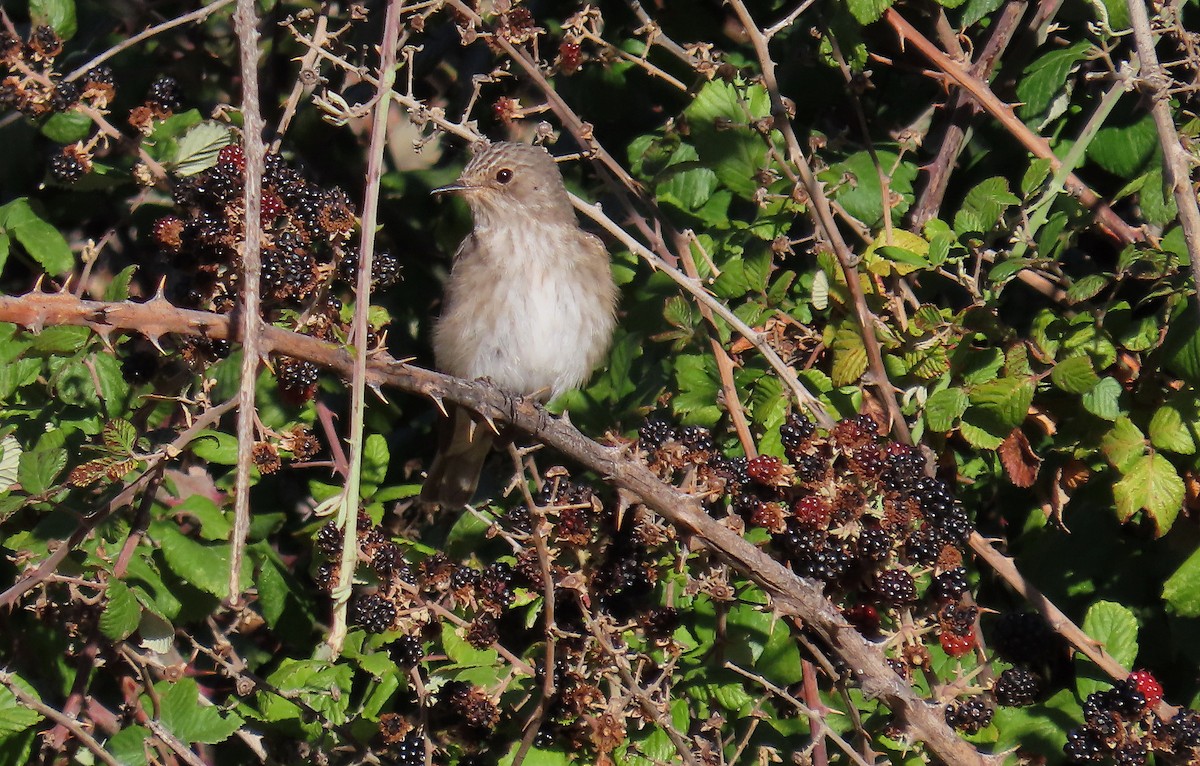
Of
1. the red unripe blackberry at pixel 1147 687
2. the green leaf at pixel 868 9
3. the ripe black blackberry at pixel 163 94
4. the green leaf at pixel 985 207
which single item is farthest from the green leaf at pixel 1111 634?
the ripe black blackberry at pixel 163 94

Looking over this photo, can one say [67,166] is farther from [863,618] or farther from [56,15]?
[863,618]

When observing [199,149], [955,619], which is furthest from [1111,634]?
[199,149]

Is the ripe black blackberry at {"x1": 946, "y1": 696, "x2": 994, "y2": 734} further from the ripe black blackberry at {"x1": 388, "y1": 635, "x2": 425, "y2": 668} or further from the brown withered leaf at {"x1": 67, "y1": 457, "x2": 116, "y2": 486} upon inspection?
the brown withered leaf at {"x1": 67, "y1": 457, "x2": 116, "y2": 486}

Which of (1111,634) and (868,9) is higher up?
(868,9)

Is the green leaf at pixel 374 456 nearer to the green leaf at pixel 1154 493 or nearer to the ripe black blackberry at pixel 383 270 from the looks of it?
the ripe black blackberry at pixel 383 270

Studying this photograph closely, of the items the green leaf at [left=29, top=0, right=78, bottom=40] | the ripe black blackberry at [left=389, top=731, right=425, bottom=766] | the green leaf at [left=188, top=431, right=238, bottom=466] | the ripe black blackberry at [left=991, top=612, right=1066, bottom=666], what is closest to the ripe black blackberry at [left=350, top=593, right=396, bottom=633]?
the ripe black blackberry at [left=389, top=731, right=425, bottom=766]
